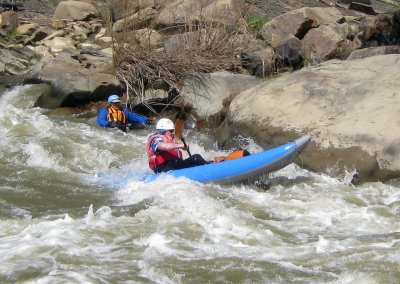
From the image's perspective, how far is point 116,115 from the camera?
9.31 metres

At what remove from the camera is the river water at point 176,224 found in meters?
4.46

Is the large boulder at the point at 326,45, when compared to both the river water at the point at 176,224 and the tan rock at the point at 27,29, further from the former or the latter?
the tan rock at the point at 27,29

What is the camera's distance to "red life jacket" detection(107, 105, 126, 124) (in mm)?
9305

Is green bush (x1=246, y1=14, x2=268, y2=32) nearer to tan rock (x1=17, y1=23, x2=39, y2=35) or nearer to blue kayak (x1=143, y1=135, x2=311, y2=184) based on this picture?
tan rock (x1=17, y1=23, x2=39, y2=35)

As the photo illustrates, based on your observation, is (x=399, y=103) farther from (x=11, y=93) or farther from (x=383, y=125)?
(x=11, y=93)

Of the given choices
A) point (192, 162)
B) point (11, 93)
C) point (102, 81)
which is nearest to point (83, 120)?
point (102, 81)

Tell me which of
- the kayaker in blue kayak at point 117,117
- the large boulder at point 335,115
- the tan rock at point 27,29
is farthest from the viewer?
the tan rock at point 27,29

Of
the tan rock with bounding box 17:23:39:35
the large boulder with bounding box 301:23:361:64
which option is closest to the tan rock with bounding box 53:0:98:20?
the tan rock with bounding box 17:23:39:35

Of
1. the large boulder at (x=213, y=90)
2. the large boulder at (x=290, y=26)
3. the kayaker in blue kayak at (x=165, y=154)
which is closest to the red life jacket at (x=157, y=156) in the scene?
the kayaker in blue kayak at (x=165, y=154)

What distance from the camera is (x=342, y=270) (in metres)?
4.50

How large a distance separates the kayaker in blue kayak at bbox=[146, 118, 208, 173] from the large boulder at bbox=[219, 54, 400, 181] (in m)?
1.21

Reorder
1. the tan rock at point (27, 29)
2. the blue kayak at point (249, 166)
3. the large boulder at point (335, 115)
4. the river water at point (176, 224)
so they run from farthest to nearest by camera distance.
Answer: the tan rock at point (27, 29)
the large boulder at point (335, 115)
the blue kayak at point (249, 166)
the river water at point (176, 224)

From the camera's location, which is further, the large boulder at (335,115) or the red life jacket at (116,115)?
the red life jacket at (116,115)

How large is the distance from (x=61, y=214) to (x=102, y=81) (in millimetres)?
5074
